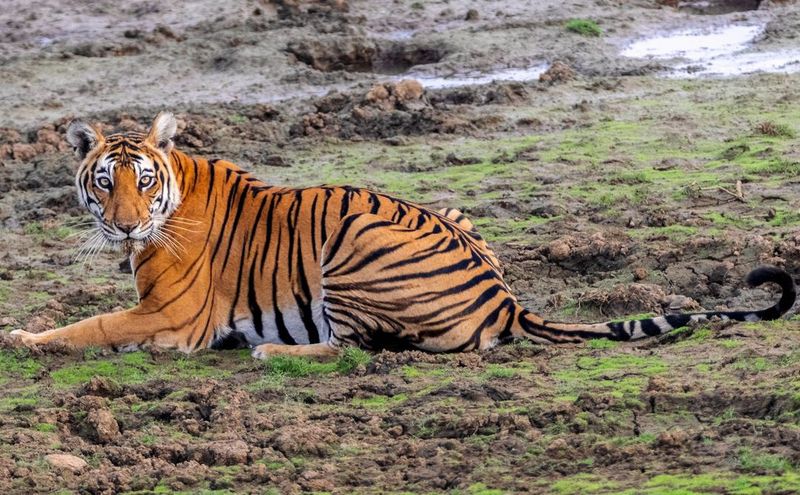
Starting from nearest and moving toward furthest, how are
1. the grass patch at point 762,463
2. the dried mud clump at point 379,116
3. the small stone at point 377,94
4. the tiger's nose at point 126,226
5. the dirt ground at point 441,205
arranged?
the grass patch at point 762,463, the dirt ground at point 441,205, the tiger's nose at point 126,226, the dried mud clump at point 379,116, the small stone at point 377,94

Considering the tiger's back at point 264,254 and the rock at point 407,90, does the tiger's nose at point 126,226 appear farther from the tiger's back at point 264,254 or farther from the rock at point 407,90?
the rock at point 407,90

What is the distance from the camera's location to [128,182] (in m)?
7.58

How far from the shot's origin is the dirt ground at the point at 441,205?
5.56 metres

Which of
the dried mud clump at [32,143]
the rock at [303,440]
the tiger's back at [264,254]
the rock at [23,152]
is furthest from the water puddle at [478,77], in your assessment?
the rock at [303,440]

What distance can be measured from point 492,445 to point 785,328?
2.01 metres

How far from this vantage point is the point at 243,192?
799 cm

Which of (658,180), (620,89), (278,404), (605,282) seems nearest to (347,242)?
(278,404)

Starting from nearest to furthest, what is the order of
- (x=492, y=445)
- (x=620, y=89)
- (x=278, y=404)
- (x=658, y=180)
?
(x=492, y=445) → (x=278, y=404) → (x=658, y=180) → (x=620, y=89)

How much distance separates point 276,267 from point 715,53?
31.2ft

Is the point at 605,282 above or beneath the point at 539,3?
beneath

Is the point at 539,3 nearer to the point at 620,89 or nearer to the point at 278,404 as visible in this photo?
the point at 620,89

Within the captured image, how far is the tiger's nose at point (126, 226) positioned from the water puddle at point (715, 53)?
8497mm

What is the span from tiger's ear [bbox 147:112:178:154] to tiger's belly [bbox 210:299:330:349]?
3.55 ft

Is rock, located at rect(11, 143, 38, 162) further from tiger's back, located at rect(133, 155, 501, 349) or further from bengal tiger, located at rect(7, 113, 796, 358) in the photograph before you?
tiger's back, located at rect(133, 155, 501, 349)
